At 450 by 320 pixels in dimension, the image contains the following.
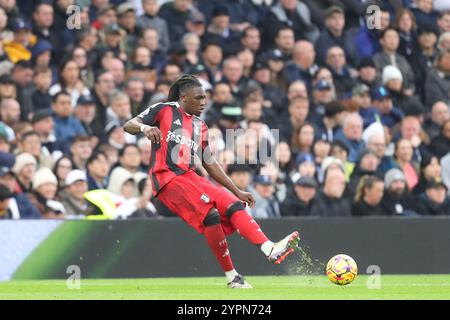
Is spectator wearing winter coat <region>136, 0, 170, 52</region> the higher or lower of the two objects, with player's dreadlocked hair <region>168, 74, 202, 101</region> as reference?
higher

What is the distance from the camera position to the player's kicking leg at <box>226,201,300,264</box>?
12320 mm

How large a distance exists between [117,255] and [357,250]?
3077mm

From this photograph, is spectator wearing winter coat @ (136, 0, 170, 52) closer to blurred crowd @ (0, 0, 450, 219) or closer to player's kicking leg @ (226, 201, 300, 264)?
blurred crowd @ (0, 0, 450, 219)

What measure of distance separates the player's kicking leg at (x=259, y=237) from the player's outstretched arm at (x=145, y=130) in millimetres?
1094

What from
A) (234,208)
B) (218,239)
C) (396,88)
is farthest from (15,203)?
(396,88)

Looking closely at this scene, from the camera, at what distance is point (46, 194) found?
16.2 metres

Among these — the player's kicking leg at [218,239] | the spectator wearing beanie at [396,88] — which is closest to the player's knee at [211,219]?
the player's kicking leg at [218,239]

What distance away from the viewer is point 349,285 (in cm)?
1368

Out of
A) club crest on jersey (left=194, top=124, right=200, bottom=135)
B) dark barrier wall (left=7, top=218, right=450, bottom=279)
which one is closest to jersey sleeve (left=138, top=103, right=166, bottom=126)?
club crest on jersey (left=194, top=124, right=200, bottom=135)

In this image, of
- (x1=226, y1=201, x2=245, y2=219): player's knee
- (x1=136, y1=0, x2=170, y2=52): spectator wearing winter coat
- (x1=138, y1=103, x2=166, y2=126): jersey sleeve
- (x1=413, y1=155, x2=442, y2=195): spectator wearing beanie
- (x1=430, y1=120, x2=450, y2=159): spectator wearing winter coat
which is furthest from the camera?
(x1=136, y1=0, x2=170, y2=52): spectator wearing winter coat

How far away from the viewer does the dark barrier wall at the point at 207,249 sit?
15.1 m

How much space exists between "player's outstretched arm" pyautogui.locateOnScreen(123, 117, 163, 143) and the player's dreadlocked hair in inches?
23.8

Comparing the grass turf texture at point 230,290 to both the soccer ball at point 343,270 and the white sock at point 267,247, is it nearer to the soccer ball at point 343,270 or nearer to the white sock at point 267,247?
the soccer ball at point 343,270

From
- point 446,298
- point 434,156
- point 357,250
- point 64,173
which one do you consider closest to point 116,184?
point 64,173
